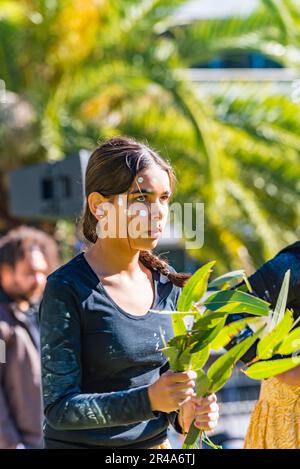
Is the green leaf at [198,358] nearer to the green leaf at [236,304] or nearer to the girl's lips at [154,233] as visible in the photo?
the green leaf at [236,304]

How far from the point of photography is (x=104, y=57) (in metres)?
11.5

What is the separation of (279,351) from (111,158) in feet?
2.37

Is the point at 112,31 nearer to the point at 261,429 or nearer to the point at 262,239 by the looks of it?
the point at 262,239

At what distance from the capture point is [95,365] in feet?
9.01

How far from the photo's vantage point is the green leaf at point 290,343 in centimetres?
252

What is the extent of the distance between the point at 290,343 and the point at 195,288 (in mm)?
267

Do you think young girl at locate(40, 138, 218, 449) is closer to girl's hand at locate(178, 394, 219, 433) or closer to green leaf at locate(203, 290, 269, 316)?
girl's hand at locate(178, 394, 219, 433)

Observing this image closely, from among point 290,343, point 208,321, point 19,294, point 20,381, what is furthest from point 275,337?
point 19,294

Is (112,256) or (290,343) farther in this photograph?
(112,256)

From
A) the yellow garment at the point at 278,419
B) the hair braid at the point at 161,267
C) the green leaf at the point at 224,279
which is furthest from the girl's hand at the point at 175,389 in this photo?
the yellow garment at the point at 278,419

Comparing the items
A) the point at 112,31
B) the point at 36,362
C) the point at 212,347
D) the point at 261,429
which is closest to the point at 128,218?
the point at 212,347

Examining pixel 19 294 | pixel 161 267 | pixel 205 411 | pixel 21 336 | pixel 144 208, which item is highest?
pixel 144 208

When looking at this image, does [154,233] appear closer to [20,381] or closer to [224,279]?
[224,279]

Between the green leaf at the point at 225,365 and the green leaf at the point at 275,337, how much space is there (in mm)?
31
